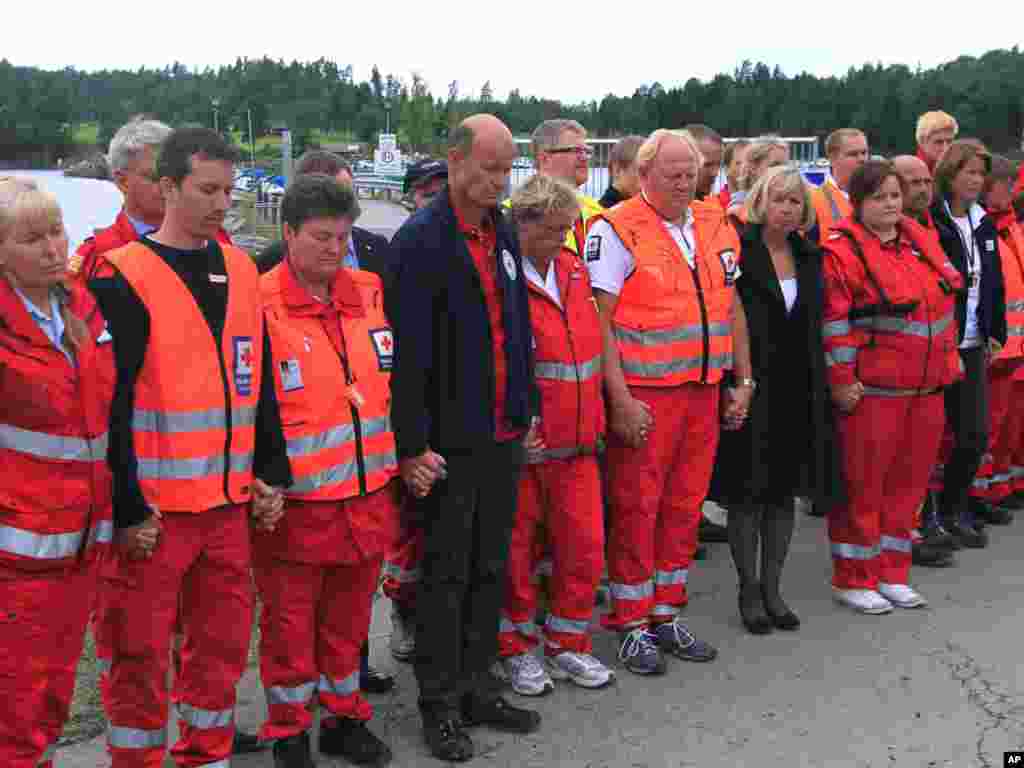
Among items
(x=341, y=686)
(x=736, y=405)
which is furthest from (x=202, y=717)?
(x=736, y=405)

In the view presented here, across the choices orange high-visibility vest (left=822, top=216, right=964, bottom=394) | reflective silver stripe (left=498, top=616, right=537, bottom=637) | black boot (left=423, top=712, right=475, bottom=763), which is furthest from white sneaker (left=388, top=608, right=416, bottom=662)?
orange high-visibility vest (left=822, top=216, right=964, bottom=394)

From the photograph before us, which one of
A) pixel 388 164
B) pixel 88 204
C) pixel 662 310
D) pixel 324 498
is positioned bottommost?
pixel 324 498

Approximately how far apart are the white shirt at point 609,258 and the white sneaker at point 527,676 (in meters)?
1.62

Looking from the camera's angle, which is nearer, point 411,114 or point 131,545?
point 131,545

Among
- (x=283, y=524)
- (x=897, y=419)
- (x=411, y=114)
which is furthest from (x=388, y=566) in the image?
(x=411, y=114)

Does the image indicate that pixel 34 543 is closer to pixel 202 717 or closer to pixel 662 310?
pixel 202 717

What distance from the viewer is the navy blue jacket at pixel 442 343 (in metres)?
3.64

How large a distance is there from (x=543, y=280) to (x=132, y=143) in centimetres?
167

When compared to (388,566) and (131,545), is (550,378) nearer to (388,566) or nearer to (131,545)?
(388,566)

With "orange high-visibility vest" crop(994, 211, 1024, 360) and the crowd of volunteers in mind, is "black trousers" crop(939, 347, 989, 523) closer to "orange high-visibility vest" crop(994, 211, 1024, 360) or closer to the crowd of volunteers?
"orange high-visibility vest" crop(994, 211, 1024, 360)

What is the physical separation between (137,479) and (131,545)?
0.20 m

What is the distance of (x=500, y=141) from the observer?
3.67 m

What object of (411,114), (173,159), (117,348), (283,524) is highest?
(411,114)

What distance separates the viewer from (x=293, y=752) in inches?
140
